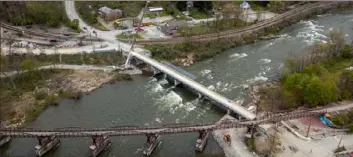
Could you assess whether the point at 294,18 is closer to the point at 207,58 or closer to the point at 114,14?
the point at 207,58

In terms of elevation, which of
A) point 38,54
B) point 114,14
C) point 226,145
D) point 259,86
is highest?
point 114,14

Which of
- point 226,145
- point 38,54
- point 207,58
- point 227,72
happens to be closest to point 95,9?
point 38,54

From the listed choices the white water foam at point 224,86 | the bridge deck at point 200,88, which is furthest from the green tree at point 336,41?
the bridge deck at point 200,88

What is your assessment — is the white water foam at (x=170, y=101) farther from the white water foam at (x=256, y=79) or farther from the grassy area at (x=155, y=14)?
the grassy area at (x=155, y=14)

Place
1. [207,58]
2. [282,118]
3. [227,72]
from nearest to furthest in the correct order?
[282,118] < [227,72] < [207,58]

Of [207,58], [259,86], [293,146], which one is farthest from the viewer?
[207,58]

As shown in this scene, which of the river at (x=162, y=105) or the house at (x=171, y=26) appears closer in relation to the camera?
the river at (x=162, y=105)

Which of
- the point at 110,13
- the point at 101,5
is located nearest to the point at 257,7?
the point at 110,13
